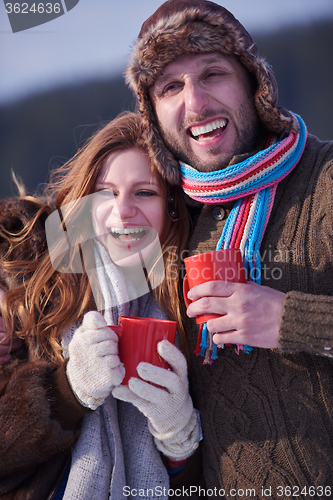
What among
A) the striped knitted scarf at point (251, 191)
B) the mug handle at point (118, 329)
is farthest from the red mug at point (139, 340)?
the striped knitted scarf at point (251, 191)

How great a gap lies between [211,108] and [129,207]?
Answer: 0.53 metres

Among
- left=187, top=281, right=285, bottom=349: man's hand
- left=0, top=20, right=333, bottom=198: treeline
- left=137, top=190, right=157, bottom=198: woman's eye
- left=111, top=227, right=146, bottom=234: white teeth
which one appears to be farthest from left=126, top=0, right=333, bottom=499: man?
left=0, top=20, right=333, bottom=198: treeline

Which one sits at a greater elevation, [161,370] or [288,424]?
[161,370]

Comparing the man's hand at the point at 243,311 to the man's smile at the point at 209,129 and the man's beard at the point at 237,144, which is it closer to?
the man's beard at the point at 237,144

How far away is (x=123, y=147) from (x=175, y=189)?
0.98 feet

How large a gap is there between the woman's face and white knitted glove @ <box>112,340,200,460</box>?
0.54 meters

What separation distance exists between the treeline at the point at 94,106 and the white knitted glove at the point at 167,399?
2.04 metres

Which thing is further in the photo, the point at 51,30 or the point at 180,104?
the point at 51,30

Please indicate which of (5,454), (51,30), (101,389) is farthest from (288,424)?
(51,30)

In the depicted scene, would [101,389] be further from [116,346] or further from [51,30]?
[51,30]

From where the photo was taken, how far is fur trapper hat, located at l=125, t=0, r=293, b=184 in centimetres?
151

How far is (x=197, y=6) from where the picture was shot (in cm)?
153

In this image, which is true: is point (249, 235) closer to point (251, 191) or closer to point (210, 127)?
point (251, 191)

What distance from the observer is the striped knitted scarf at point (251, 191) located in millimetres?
1415
